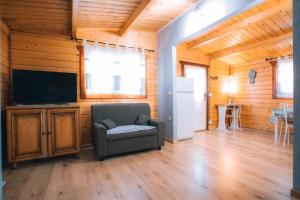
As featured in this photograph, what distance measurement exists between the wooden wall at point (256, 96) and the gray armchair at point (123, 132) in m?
3.51

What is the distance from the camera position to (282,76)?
15.9 ft

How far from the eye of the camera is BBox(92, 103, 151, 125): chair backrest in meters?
3.53

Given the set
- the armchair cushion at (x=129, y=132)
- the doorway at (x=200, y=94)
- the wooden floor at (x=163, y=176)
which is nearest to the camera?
the wooden floor at (x=163, y=176)

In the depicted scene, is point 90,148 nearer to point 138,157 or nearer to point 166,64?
point 138,157

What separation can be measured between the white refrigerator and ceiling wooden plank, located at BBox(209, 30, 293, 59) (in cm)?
159

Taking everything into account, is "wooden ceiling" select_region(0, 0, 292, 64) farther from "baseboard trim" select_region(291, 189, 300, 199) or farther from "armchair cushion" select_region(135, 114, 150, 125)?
"baseboard trim" select_region(291, 189, 300, 199)

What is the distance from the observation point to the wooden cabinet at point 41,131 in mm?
2633

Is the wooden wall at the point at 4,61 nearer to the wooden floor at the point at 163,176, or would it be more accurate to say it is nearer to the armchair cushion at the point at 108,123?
the wooden floor at the point at 163,176

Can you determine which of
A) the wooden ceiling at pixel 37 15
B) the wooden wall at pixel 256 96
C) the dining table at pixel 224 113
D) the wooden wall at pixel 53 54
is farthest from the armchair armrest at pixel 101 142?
the wooden wall at pixel 256 96

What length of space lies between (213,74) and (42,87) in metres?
4.75

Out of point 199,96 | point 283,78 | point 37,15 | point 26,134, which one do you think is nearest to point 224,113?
point 199,96

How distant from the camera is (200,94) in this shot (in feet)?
18.1

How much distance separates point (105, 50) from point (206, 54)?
128 inches

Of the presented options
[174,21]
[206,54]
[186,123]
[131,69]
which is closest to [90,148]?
[131,69]
